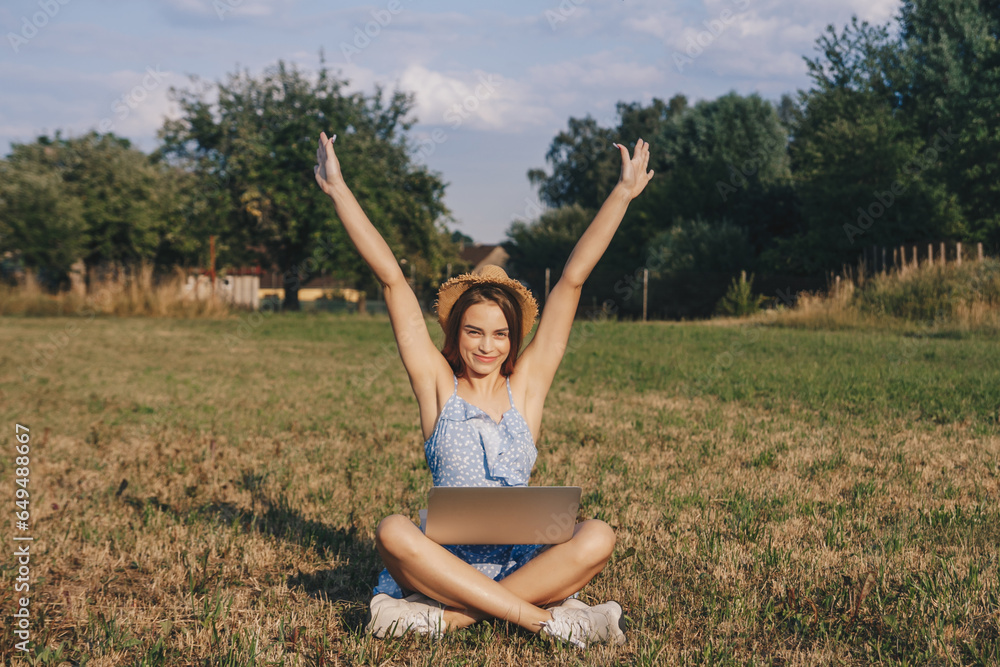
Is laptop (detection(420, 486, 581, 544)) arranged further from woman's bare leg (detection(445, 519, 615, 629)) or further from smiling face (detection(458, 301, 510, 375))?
smiling face (detection(458, 301, 510, 375))

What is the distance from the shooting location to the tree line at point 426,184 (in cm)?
2894

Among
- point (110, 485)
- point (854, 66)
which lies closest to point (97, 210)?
point (110, 485)

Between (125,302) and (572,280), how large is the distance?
26.2 metres

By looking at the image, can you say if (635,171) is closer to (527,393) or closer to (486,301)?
(486,301)

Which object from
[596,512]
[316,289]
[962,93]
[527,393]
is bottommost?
[596,512]

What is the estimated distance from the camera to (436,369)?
137 inches

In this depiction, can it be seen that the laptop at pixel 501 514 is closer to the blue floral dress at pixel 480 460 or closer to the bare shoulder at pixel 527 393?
the blue floral dress at pixel 480 460

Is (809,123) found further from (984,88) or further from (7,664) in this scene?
(7,664)

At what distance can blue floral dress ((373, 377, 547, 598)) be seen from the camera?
334 cm

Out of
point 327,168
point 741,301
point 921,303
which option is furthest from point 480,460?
point 741,301

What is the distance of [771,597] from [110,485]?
15.1 ft

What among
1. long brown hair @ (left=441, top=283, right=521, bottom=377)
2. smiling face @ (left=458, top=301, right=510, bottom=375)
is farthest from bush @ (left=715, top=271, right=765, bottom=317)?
smiling face @ (left=458, top=301, right=510, bottom=375)

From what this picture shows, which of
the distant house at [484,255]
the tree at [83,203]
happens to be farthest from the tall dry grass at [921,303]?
the distant house at [484,255]

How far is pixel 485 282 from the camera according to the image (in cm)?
353
